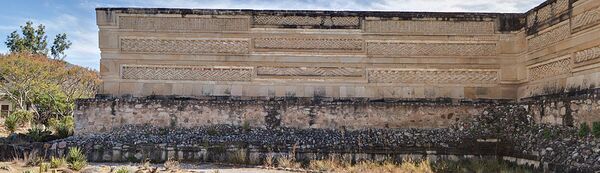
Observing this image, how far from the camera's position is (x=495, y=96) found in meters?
12.8

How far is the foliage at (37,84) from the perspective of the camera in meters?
25.8

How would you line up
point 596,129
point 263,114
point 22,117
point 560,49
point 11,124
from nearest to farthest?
point 596,129 < point 560,49 < point 263,114 < point 11,124 < point 22,117

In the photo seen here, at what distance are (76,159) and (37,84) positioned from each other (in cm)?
1799

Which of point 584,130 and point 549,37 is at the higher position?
point 549,37

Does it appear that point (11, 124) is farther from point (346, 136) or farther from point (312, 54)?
point (346, 136)

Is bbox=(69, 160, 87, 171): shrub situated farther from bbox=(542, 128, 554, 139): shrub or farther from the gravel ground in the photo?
bbox=(542, 128, 554, 139): shrub

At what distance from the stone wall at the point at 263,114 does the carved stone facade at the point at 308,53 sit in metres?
0.38

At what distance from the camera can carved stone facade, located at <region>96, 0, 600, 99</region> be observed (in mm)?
12758

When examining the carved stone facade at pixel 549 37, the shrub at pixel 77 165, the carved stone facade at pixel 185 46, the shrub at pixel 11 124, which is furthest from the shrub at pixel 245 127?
the shrub at pixel 11 124

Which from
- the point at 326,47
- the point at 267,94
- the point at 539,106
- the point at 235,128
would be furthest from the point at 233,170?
the point at 539,106

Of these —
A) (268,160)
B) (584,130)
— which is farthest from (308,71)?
(584,130)

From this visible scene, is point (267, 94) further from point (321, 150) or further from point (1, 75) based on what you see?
point (1, 75)

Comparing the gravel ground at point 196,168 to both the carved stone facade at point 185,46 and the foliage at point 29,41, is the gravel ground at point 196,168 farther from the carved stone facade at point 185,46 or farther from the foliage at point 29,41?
the foliage at point 29,41

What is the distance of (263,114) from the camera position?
491 inches
